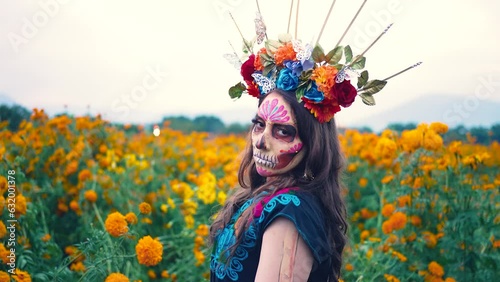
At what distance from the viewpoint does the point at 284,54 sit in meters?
2.19

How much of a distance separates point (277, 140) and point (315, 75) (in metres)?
0.27

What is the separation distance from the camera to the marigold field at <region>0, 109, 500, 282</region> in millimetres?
3059

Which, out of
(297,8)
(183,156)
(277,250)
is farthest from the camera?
(183,156)

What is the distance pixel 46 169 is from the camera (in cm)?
471

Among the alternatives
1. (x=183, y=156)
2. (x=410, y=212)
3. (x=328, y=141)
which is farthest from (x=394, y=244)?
(x=183, y=156)

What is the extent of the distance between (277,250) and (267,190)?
32 centimetres

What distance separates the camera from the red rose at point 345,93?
2107 millimetres

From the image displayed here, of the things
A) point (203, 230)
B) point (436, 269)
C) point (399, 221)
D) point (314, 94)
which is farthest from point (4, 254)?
point (436, 269)

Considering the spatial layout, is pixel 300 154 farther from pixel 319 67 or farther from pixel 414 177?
pixel 414 177

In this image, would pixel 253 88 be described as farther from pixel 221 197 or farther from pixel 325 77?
pixel 221 197

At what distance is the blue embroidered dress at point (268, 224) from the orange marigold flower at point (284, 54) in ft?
1.63

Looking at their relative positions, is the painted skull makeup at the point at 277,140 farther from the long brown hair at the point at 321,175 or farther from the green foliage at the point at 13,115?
the green foliage at the point at 13,115

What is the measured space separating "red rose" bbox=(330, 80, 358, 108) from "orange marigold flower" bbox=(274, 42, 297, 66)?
8.2 inches

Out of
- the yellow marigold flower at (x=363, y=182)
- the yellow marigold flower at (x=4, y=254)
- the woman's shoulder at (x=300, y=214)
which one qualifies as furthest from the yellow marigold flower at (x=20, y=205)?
the yellow marigold flower at (x=363, y=182)
